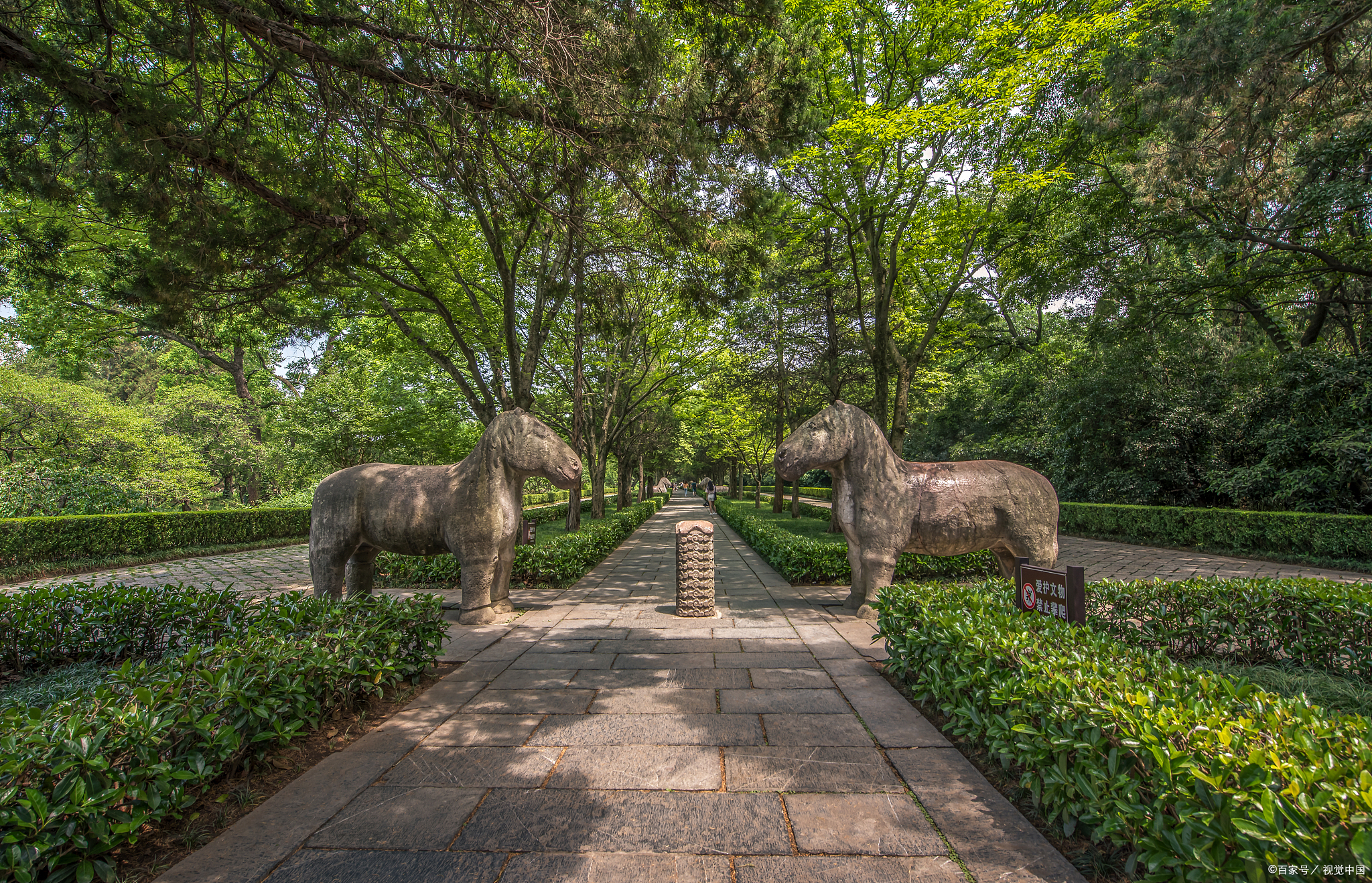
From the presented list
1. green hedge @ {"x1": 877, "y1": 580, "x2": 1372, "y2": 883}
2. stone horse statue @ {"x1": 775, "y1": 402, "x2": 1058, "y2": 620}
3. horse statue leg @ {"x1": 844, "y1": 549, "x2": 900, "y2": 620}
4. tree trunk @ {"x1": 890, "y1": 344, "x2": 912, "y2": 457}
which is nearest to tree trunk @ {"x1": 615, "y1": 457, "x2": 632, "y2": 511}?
tree trunk @ {"x1": 890, "y1": 344, "x2": 912, "y2": 457}

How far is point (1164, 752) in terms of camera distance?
1.94 metres

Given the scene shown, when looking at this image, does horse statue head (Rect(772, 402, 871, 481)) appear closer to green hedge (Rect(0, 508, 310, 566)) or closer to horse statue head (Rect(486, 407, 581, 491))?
horse statue head (Rect(486, 407, 581, 491))

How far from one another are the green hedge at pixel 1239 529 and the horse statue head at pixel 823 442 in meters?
9.32

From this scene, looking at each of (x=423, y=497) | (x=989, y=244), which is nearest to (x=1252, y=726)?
(x=423, y=497)

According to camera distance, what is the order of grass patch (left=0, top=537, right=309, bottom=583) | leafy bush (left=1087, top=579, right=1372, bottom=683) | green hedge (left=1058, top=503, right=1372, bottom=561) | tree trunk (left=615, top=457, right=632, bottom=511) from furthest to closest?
tree trunk (left=615, top=457, right=632, bottom=511) < green hedge (left=1058, top=503, right=1372, bottom=561) < grass patch (left=0, top=537, right=309, bottom=583) < leafy bush (left=1087, top=579, right=1372, bottom=683)

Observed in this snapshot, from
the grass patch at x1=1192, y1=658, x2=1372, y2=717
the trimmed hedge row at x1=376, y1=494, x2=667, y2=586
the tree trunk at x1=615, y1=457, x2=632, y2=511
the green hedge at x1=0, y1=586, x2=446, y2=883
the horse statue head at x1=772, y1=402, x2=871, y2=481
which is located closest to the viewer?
the green hedge at x1=0, y1=586, x2=446, y2=883

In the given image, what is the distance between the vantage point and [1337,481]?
11.1 meters

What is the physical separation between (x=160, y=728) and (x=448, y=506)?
3.37m

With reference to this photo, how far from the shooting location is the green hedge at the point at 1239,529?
9.73 metres

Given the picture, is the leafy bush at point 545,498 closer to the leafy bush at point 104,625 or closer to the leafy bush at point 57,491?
the leafy bush at point 57,491

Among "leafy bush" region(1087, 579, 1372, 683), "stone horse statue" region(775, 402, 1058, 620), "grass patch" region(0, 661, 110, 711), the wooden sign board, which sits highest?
"stone horse statue" region(775, 402, 1058, 620)

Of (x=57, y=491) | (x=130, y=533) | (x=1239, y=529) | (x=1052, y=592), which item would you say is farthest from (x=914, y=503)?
(x=57, y=491)

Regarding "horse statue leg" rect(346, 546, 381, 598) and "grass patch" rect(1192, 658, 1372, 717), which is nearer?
"grass patch" rect(1192, 658, 1372, 717)

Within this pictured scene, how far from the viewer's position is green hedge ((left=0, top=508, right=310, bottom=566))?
32.3 feet
